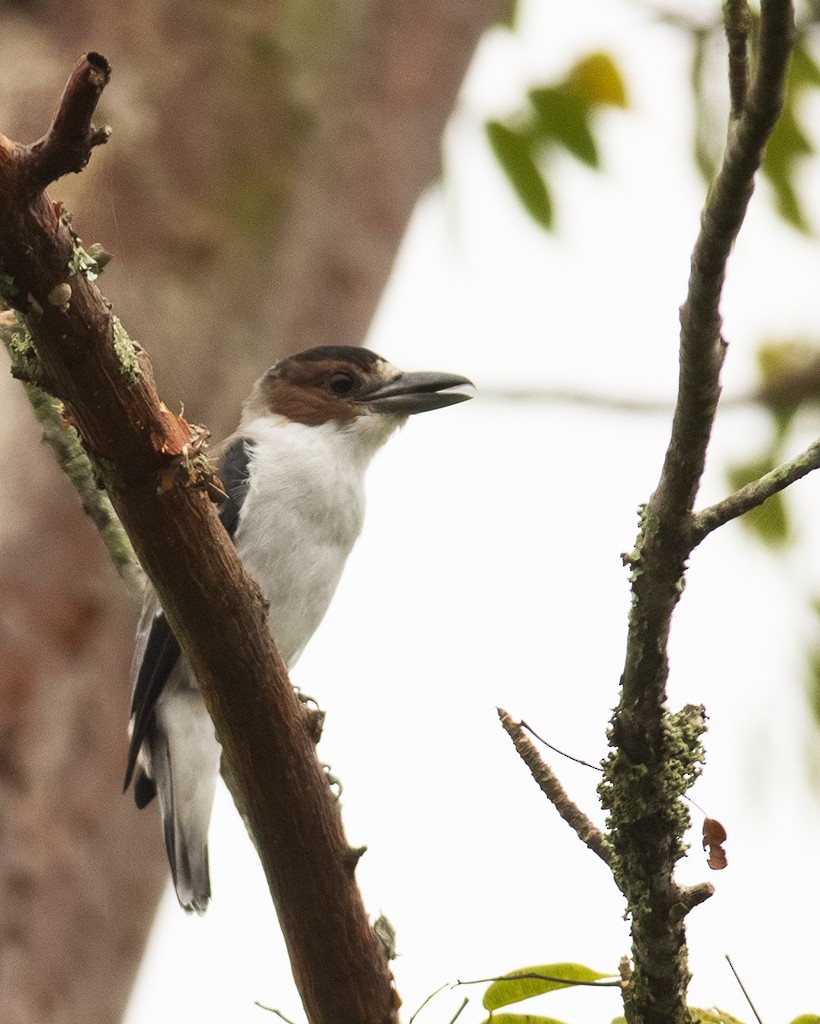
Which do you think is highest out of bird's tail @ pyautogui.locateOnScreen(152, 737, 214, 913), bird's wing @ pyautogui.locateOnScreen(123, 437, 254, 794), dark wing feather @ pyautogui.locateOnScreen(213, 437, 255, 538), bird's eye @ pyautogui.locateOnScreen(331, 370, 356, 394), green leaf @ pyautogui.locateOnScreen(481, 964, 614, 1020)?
bird's eye @ pyautogui.locateOnScreen(331, 370, 356, 394)

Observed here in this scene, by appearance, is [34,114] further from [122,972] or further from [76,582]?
[122,972]

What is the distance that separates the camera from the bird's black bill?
16.5ft

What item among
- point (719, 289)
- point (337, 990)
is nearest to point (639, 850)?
point (337, 990)

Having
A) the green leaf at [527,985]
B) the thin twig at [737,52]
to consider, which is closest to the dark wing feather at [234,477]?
the green leaf at [527,985]

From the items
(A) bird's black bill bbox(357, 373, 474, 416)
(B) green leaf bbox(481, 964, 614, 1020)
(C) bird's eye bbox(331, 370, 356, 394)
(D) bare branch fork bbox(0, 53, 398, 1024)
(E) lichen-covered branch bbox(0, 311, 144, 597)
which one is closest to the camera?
(D) bare branch fork bbox(0, 53, 398, 1024)

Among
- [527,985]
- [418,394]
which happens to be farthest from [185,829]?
[527,985]

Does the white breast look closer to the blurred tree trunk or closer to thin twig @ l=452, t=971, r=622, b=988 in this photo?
the blurred tree trunk

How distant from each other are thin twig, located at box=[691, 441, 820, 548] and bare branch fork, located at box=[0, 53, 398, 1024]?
2.44 feet

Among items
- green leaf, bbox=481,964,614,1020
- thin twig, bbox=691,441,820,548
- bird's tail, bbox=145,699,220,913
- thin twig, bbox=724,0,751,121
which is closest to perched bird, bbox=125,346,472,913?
bird's tail, bbox=145,699,220,913

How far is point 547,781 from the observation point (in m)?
2.40

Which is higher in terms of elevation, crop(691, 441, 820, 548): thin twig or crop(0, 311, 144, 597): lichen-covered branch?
crop(0, 311, 144, 597): lichen-covered branch

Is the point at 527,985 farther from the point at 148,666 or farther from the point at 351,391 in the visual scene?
the point at 351,391

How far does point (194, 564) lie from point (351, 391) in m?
3.07

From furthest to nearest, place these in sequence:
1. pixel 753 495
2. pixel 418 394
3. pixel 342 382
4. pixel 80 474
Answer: pixel 342 382
pixel 418 394
pixel 80 474
pixel 753 495
